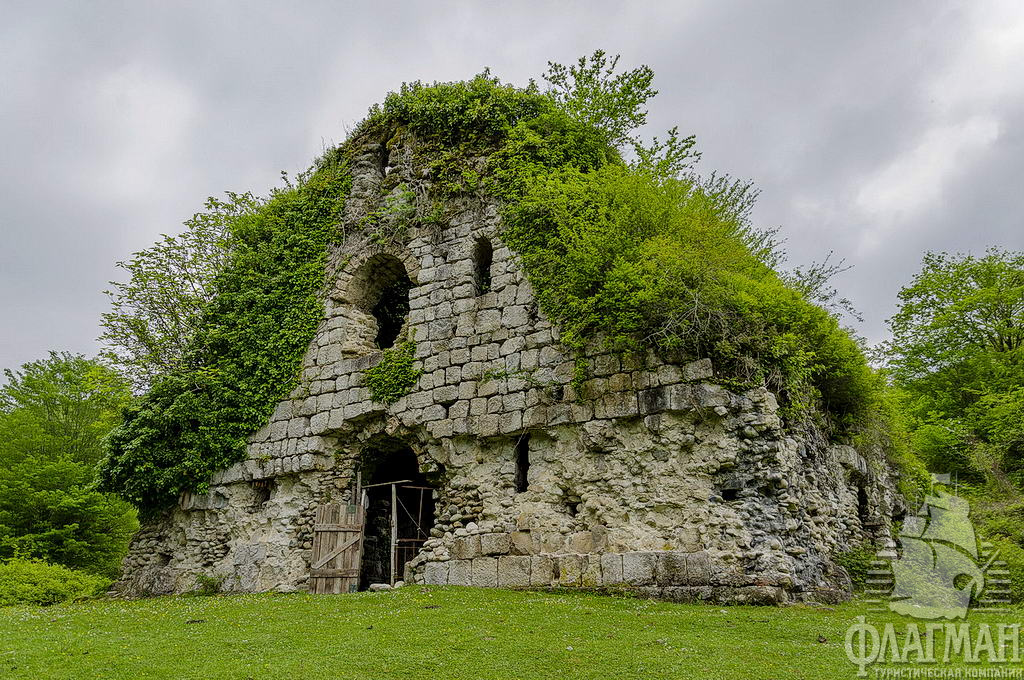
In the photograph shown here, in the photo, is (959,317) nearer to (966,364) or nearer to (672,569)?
(966,364)

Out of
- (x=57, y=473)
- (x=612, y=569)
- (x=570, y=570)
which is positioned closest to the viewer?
(x=612, y=569)

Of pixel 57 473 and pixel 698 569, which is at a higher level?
pixel 57 473

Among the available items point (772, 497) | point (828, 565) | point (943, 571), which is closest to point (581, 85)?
point (772, 497)

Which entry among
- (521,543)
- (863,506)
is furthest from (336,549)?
(863,506)

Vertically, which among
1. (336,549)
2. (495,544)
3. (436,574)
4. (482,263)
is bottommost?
(436,574)

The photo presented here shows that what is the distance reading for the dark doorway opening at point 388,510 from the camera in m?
13.3

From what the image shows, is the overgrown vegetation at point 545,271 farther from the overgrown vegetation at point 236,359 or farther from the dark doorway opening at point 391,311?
the dark doorway opening at point 391,311

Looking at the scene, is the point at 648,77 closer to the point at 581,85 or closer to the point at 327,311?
the point at 581,85

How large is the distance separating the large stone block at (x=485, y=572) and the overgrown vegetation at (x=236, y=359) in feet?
18.0

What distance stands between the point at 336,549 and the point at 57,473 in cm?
1419

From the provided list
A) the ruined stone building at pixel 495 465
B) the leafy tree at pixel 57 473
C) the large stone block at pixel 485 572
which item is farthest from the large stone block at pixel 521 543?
the leafy tree at pixel 57 473

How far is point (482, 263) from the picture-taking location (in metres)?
13.2

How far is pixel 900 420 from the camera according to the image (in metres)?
15.0

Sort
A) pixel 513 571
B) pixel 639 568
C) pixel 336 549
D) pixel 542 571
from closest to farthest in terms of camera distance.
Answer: pixel 639 568, pixel 542 571, pixel 513 571, pixel 336 549
